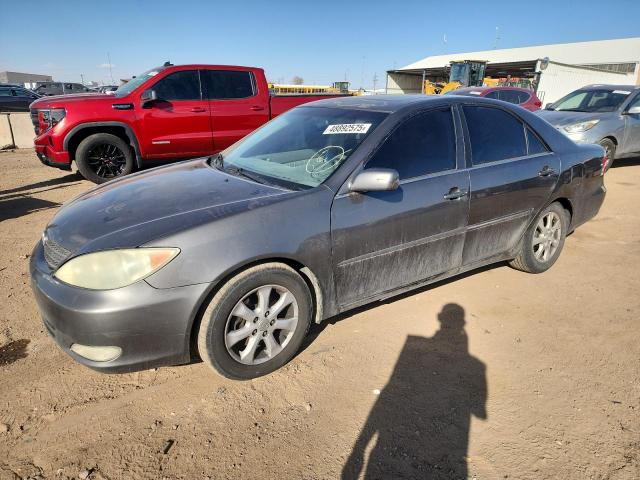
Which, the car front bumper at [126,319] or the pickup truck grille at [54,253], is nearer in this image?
the car front bumper at [126,319]

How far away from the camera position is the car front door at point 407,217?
270 cm

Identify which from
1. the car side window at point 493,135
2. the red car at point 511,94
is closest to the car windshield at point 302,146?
the car side window at point 493,135

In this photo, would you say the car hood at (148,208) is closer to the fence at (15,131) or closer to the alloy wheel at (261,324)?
the alloy wheel at (261,324)

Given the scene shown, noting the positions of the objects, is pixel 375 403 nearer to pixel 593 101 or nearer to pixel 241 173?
pixel 241 173

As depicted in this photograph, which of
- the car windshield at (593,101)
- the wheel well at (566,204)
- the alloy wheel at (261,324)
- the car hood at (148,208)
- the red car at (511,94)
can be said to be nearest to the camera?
the car hood at (148,208)

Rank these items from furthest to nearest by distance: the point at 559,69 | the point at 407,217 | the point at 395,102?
1. the point at 559,69
2. the point at 395,102
3. the point at 407,217

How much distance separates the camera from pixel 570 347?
9.70 feet

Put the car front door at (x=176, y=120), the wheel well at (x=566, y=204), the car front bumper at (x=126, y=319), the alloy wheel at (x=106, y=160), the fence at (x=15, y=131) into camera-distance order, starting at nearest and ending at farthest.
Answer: the car front bumper at (x=126, y=319) → the wheel well at (x=566, y=204) → the alloy wheel at (x=106, y=160) → the car front door at (x=176, y=120) → the fence at (x=15, y=131)

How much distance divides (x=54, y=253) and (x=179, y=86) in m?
5.52

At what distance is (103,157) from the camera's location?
689cm

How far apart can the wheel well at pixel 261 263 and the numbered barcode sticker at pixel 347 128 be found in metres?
1.06

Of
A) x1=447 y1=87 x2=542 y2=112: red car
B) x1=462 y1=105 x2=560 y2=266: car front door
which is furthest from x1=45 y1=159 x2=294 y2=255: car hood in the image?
x1=447 y1=87 x2=542 y2=112: red car

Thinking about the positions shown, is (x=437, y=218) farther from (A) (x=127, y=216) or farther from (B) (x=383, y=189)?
(A) (x=127, y=216)

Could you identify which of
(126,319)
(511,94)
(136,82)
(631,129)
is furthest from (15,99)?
(631,129)
